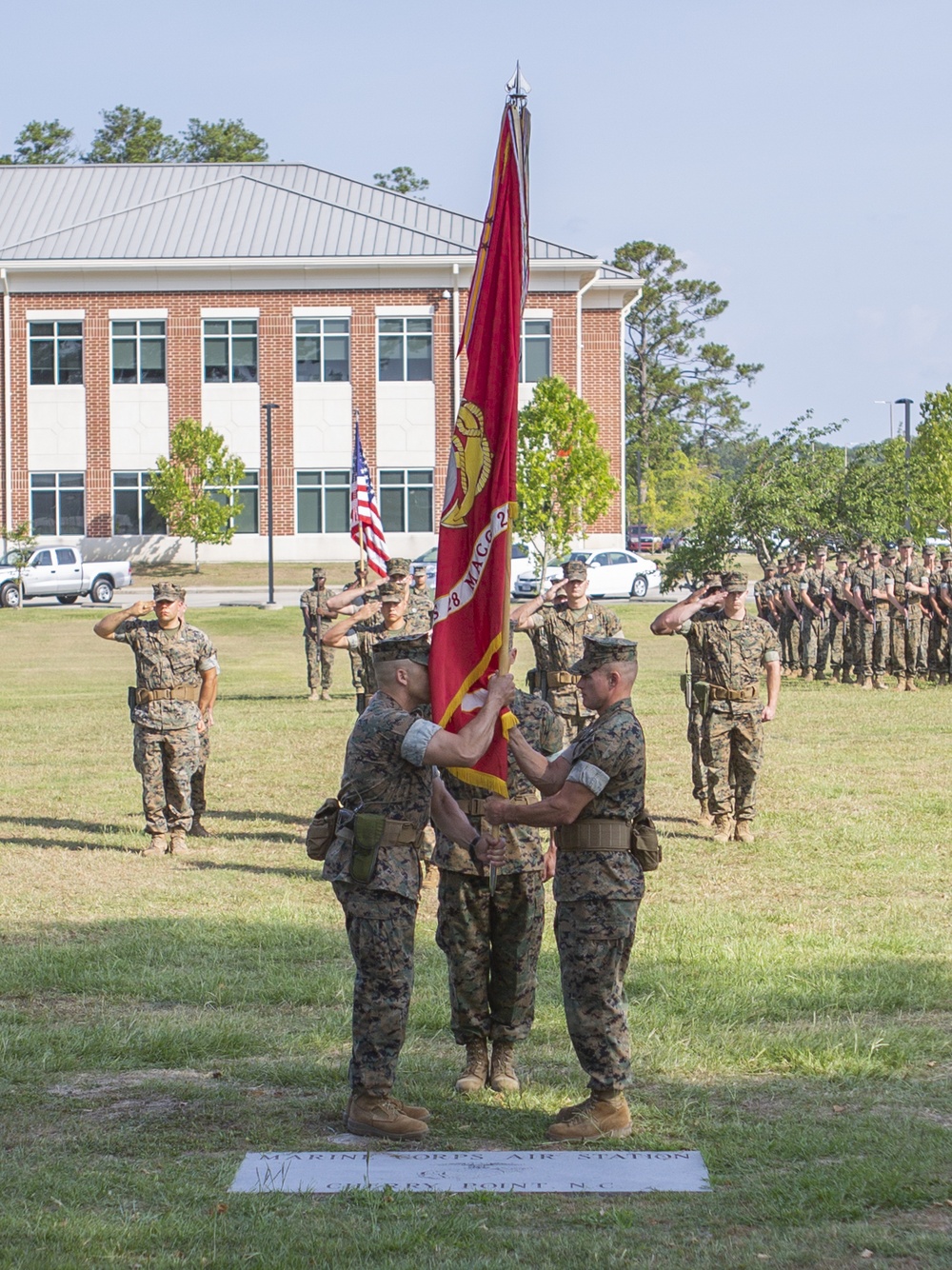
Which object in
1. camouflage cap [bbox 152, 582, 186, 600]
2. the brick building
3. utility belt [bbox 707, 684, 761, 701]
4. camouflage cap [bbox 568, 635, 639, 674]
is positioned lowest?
utility belt [bbox 707, 684, 761, 701]

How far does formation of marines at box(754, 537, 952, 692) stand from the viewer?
26.3m

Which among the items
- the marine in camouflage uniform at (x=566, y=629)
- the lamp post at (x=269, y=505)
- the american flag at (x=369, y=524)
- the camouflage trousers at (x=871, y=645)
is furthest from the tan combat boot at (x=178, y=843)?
the lamp post at (x=269, y=505)

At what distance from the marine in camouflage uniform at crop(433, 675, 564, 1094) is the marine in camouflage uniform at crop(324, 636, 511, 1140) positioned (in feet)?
1.72

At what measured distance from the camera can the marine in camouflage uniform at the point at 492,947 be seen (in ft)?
22.9

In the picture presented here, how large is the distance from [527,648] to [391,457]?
23.9m

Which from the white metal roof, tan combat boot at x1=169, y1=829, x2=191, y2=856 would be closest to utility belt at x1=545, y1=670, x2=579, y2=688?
tan combat boot at x1=169, y1=829, x2=191, y2=856

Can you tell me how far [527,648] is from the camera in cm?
2997

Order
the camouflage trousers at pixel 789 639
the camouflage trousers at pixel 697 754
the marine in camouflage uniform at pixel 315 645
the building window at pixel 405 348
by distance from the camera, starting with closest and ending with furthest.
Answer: the camouflage trousers at pixel 697 754, the marine in camouflage uniform at pixel 315 645, the camouflage trousers at pixel 789 639, the building window at pixel 405 348

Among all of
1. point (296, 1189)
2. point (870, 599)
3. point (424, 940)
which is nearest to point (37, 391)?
point (870, 599)

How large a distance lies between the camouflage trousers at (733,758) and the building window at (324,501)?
40.4m

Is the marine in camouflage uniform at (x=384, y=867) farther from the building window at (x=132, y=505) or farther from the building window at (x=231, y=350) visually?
the building window at (x=132, y=505)

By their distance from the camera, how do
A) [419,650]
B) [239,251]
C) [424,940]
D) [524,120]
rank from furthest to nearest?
1. [239,251]
2. [424,940]
3. [524,120]
4. [419,650]

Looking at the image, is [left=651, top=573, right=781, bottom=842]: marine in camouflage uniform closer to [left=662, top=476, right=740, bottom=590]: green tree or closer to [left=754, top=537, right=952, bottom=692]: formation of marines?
[left=754, top=537, right=952, bottom=692]: formation of marines

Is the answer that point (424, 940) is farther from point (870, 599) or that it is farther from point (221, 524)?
point (221, 524)
